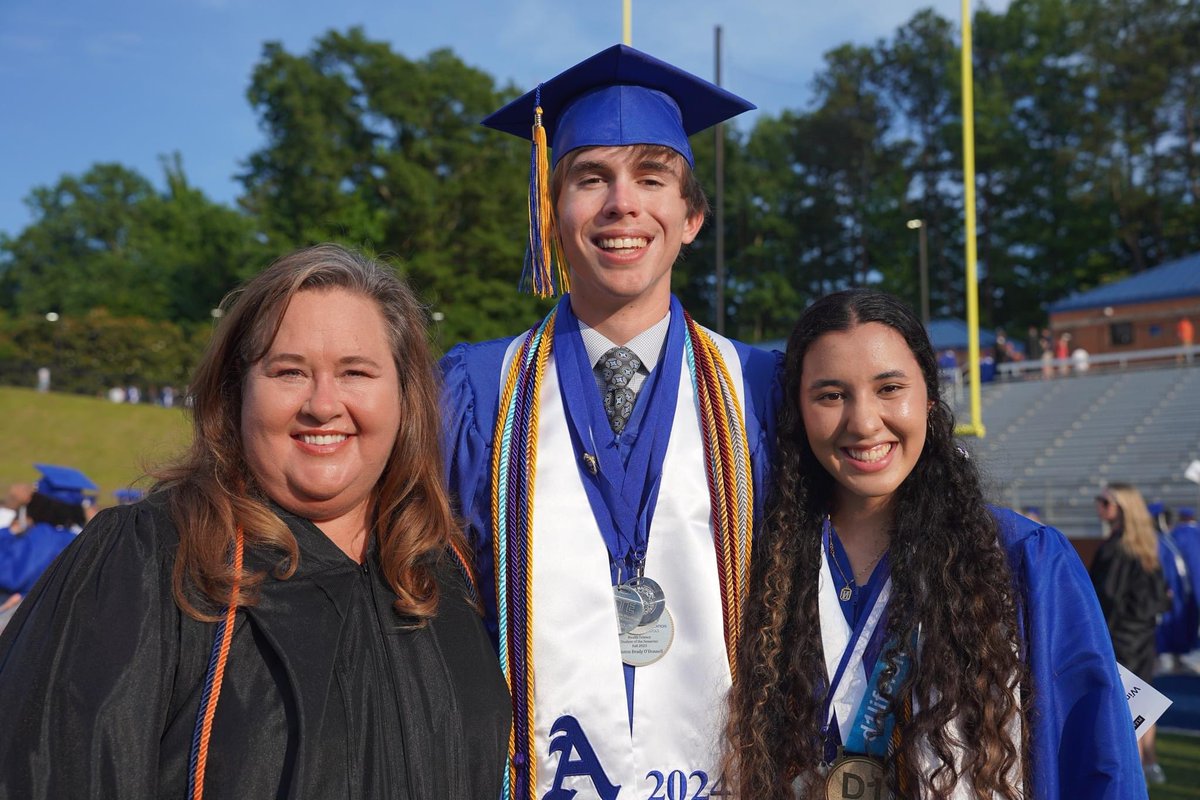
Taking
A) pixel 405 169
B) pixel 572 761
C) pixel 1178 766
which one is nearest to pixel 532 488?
pixel 572 761

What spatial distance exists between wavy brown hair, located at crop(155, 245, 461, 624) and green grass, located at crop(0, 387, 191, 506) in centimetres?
2217

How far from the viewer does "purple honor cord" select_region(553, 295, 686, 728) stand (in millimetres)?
2510

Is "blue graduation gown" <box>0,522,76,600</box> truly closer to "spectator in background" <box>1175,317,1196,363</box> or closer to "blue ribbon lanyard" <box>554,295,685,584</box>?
"blue ribbon lanyard" <box>554,295,685,584</box>

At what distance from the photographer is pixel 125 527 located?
1812mm

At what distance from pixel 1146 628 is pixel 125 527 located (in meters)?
7.05

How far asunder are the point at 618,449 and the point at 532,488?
0.23m

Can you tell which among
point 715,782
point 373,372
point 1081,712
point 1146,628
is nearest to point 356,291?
point 373,372

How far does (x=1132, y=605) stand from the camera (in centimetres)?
709

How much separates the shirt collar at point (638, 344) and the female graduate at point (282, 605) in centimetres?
57

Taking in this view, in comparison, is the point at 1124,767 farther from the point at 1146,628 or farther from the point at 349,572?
the point at 1146,628

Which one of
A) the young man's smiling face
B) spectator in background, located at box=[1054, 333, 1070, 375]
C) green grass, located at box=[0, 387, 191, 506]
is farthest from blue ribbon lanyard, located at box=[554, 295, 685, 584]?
spectator in background, located at box=[1054, 333, 1070, 375]

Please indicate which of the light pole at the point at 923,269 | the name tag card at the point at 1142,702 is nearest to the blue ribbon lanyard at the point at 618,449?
the name tag card at the point at 1142,702

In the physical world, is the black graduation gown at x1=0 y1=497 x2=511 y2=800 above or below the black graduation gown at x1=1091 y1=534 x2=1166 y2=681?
above

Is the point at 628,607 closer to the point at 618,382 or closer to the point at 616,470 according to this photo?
the point at 616,470
